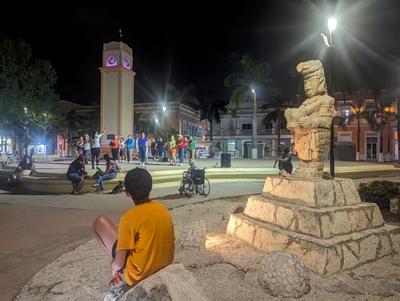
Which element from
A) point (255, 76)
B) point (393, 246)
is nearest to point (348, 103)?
point (255, 76)

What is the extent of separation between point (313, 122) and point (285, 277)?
8.88ft

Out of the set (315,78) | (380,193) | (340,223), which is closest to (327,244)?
(340,223)

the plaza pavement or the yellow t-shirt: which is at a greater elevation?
the yellow t-shirt

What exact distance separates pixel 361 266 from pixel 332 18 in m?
7.32

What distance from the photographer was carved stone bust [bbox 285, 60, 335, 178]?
5516 millimetres

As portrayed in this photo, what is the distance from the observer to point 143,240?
2.61 meters

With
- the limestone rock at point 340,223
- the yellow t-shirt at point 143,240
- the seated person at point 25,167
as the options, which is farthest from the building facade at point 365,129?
the yellow t-shirt at point 143,240

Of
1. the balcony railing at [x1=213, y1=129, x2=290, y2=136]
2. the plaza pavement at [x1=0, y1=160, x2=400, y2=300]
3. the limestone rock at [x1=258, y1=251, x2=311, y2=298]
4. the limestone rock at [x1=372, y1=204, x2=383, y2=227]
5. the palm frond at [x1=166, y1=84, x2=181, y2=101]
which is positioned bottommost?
the plaza pavement at [x1=0, y1=160, x2=400, y2=300]

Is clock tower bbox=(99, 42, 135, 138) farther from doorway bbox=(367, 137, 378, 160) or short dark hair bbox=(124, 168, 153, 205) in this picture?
doorway bbox=(367, 137, 378, 160)

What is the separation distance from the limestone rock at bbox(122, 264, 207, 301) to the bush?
25.0 ft

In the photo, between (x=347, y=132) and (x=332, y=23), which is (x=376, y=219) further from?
(x=347, y=132)

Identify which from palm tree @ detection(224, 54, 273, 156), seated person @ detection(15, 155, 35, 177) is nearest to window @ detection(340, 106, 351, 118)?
palm tree @ detection(224, 54, 273, 156)

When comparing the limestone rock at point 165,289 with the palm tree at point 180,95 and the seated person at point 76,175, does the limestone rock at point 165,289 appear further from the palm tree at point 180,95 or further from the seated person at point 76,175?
the palm tree at point 180,95

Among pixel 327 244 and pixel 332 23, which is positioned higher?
pixel 332 23
